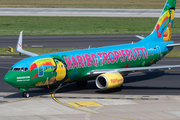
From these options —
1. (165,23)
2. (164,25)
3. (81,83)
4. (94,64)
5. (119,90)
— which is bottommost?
(119,90)

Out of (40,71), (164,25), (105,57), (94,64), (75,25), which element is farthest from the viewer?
(75,25)

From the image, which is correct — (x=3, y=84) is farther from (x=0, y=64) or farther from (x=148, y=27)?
(x=148, y=27)

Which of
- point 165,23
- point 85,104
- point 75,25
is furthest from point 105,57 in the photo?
point 75,25

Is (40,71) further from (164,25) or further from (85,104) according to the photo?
(164,25)

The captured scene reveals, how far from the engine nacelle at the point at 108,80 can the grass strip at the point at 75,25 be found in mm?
53841

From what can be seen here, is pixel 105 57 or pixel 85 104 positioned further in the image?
pixel 105 57

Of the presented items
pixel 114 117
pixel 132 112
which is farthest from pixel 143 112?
pixel 114 117

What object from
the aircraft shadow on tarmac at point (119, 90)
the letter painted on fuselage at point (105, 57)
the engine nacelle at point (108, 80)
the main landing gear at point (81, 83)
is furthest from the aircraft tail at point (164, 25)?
the engine nacelle at point (108, 80)

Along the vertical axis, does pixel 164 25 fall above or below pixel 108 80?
above

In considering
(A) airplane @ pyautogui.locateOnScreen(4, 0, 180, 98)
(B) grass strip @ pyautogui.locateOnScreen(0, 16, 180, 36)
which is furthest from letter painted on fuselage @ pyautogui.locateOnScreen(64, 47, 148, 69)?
(B) grass strip @ pyautogui.locateOnScreen(0, 16, 180, 36)

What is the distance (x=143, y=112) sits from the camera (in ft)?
101

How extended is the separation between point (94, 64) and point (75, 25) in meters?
63.6

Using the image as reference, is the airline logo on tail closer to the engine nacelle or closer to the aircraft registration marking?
the engine nacelle

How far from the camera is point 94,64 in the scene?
39.8 metres
